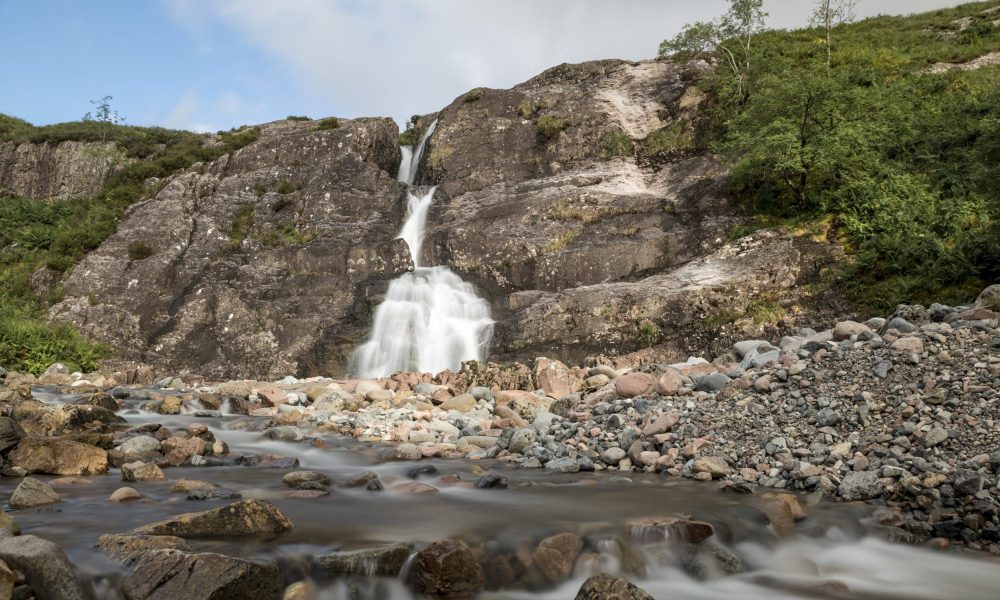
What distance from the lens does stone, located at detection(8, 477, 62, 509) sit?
227 inches

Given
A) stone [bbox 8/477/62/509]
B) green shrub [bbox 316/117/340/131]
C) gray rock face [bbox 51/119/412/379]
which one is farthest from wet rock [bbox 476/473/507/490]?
green shrub [bbox 316/117/340/131]

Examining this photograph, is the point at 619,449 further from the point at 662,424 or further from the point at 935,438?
the point at 935,438

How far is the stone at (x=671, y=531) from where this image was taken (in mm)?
5340

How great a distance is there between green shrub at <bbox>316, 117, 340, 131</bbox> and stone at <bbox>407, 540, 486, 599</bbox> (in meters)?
30.8

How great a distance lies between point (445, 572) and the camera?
4477 millimetres

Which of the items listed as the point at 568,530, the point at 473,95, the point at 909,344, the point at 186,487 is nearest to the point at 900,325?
the point at 909,344

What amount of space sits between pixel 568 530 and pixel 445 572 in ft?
4.49

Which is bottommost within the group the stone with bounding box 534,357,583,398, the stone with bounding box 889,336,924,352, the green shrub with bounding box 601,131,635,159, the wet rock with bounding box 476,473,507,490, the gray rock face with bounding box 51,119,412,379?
the wet rock with bounding box 476,473,507,490

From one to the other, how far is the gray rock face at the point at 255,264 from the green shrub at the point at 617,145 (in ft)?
31.7

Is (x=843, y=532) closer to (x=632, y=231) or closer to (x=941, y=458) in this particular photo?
(x=941, y=458)

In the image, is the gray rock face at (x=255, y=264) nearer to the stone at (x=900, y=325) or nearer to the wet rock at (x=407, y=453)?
the wet rock at (x=407, y=453)

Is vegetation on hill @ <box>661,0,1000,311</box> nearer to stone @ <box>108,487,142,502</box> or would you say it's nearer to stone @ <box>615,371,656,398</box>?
stone @ <box>615,371,656,398</box>

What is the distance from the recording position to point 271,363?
1994cm

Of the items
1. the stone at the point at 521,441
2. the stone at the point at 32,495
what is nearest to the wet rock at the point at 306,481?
the stone at the point at 32,495
